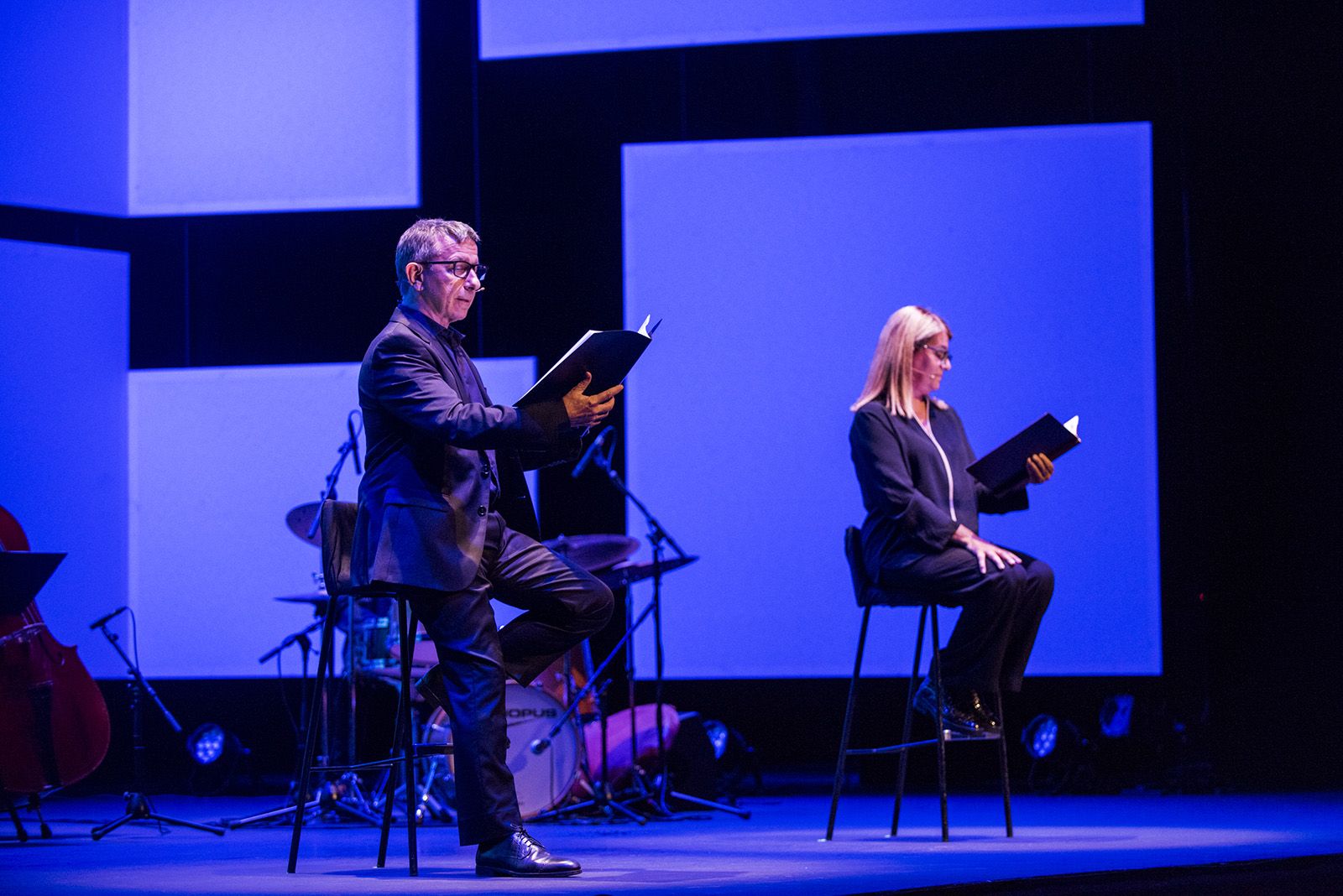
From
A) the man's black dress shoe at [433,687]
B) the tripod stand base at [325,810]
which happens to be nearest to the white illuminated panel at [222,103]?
the tripod stand base at [325,810]

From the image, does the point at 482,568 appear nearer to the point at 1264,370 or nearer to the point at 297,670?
the point at 297,670

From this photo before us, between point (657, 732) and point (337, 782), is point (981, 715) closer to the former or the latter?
point (657, 732)

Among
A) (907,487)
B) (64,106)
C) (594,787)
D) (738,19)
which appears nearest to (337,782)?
(594,787)

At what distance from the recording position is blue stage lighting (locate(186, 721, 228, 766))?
5809 millimetres

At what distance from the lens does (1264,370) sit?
5730 millimetres

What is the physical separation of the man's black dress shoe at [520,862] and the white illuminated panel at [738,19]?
3880 mm

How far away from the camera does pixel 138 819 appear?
4492 millimetres

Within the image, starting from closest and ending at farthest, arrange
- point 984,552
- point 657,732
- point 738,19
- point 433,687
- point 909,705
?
1. point 433,687
2. point 984,552
3. point 909,705
4. point 657,732
5. point 738,19

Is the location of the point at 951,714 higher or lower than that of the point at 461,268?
lower

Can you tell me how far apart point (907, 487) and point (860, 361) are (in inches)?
80.5

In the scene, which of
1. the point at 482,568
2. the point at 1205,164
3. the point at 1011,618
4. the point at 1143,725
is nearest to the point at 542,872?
the point at 482,568

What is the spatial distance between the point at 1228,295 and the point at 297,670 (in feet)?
13.3

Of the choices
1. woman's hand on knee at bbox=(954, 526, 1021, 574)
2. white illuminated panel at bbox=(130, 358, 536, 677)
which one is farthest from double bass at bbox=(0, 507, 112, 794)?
woman's hand on knee at bbox=(954, 526, 1021, 574)

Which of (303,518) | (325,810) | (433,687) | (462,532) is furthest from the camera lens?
(325,810)
